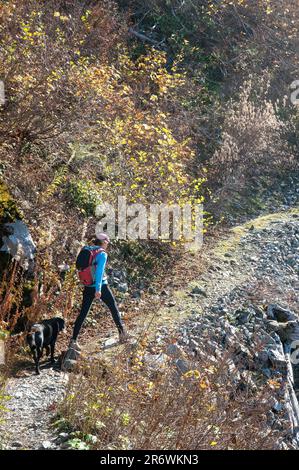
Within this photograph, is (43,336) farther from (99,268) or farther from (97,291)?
(99,268)

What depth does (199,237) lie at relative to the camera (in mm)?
11039

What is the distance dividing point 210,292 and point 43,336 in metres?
3.58

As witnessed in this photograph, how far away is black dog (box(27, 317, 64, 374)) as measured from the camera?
6.57 meters

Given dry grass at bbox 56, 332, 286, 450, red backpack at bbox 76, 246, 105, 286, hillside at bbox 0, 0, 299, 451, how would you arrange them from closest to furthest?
dry grass at bbox 56, 332, 286, 450 → hillside at bbox 0, 0, 299, 451 → red backpack at bbox 76, 246, 105, 286

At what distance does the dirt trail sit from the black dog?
24 centimetres

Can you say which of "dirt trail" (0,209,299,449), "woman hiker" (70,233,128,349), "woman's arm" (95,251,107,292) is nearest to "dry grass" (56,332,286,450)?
"dirt trail" (0,209,299,449)

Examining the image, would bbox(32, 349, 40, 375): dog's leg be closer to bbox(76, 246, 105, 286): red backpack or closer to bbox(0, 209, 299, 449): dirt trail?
bbox(0, 209, 299, 449): dirt trail

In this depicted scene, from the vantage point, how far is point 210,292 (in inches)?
377

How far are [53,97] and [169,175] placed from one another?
7.95ft

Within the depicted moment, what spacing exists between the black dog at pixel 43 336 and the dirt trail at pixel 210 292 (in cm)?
24

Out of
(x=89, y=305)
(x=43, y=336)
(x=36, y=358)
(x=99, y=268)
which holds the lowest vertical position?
(x=36, y=358)

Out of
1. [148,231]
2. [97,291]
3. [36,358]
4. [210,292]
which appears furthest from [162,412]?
[148,231]

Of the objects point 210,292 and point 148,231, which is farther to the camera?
point 148,231

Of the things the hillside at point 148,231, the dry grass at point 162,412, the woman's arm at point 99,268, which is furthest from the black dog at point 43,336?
the dry grass at point 162,412
